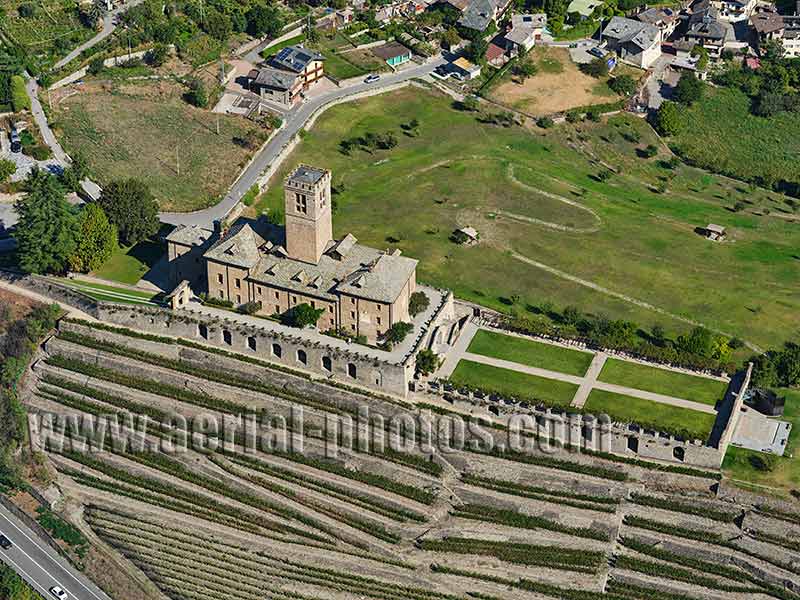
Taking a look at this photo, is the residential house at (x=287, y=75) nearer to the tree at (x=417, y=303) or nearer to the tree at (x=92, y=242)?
the tree at (x=92, y=242)

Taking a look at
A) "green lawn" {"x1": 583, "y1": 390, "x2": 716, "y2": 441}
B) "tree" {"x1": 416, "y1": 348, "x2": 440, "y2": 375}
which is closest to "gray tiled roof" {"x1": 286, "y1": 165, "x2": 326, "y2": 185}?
"tree" {"x1": 416, "y1": 348, "x2": 440, "y2": 375}

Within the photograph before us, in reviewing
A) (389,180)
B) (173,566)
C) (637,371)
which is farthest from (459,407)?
(389,180)

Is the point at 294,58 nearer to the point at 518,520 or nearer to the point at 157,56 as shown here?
the point at 157,56

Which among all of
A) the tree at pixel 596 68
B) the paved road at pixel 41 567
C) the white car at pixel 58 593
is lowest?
the white car at pixel 58 593

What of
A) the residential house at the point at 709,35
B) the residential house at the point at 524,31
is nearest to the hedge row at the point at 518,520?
the residential house at the point at 524,31

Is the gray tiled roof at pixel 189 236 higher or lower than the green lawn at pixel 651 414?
higher

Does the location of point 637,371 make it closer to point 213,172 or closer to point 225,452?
point 225,452

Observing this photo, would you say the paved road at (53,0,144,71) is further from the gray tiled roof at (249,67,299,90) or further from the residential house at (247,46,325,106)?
the gray tiled roof at (249,67,299,90)

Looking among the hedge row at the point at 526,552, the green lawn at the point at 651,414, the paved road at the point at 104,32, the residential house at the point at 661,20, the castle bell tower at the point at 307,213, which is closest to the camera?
the hedge row at the point at 526,552

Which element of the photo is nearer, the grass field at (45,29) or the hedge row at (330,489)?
the hedge row at (330,489)

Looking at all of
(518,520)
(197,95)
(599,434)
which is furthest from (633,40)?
(518,520)
